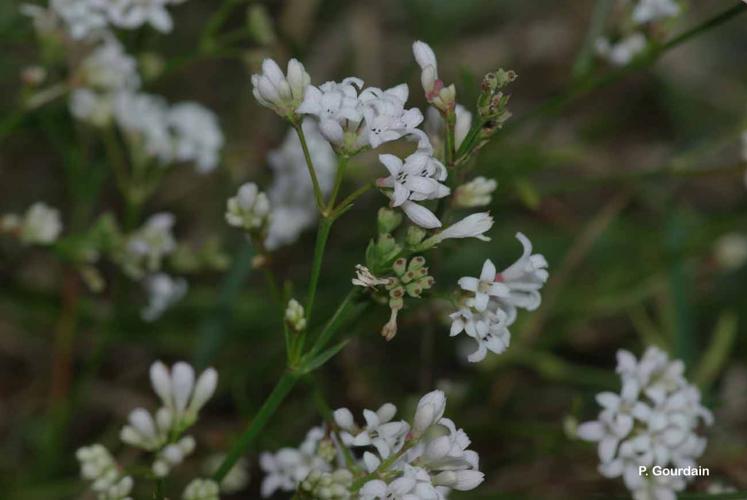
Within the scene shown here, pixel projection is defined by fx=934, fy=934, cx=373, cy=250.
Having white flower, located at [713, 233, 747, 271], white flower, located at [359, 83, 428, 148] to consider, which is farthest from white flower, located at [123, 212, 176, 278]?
white flower, located at [713, 233, 747, 271]

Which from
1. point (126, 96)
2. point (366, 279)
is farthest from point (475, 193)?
point (126, 96)

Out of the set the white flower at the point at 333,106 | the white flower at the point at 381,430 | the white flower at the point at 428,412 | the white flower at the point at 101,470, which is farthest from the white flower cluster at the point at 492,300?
the white flower at the point at 101,470

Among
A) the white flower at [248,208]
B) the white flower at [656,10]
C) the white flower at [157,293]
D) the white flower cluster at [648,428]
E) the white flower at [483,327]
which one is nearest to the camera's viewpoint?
the white flower at [483,327]

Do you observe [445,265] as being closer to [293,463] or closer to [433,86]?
[293,463]

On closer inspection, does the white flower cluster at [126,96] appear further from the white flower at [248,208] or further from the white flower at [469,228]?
the white flower at [469,228]

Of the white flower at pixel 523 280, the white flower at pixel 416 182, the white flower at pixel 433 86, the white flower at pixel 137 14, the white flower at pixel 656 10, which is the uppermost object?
the white flower at pixel 137 14

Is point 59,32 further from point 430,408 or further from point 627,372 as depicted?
point 627,372
